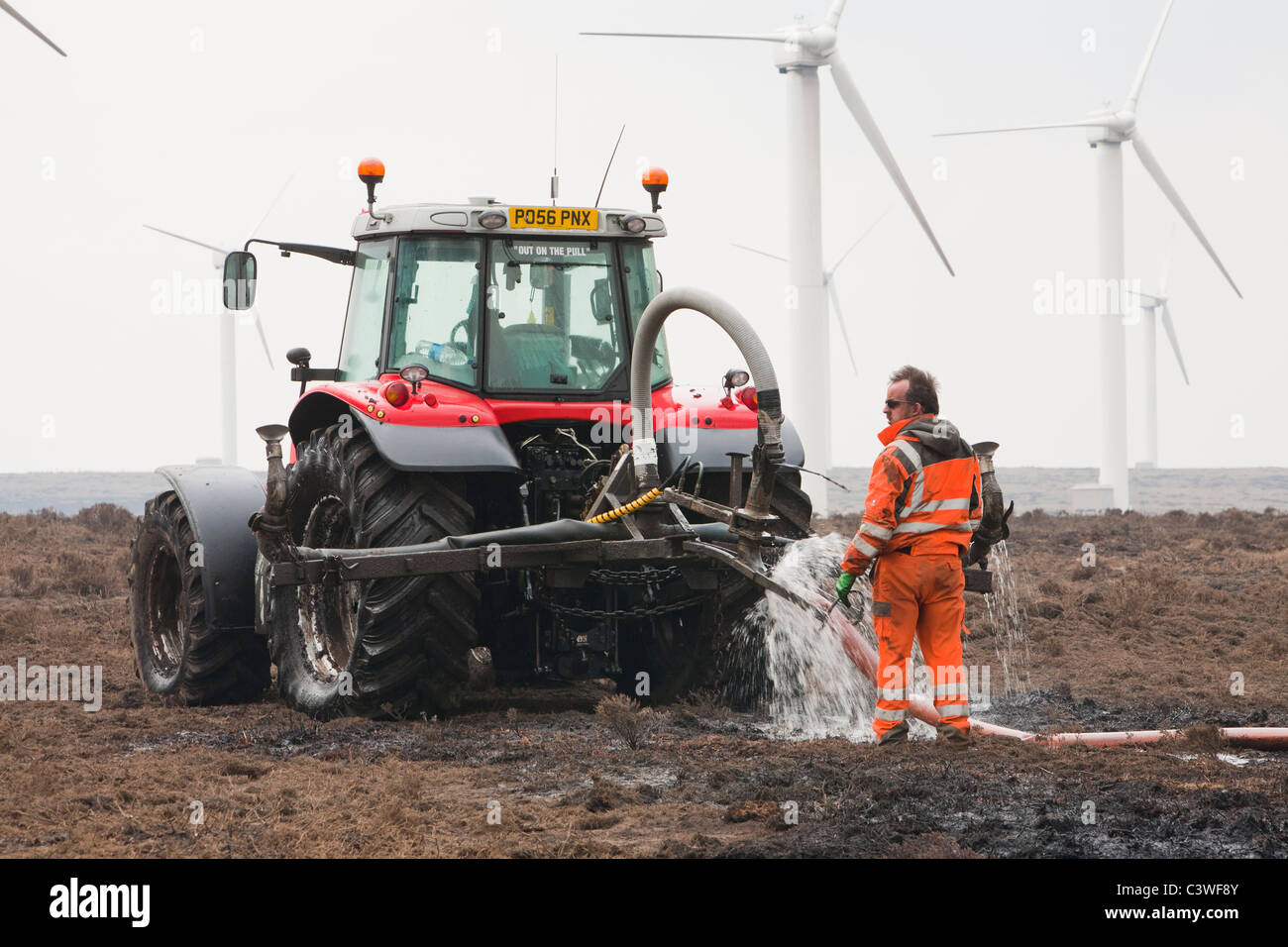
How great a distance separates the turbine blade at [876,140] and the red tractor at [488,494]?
15.0 m

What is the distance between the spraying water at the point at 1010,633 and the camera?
36.7 ft

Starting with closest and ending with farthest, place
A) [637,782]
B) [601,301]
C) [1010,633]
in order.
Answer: [637,782] < [601,301] < [1010,633]

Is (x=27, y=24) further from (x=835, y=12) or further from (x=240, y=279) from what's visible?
(x=835, y=12)

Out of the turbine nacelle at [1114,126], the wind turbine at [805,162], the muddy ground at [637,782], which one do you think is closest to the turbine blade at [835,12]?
the wind turbine at [805,162]

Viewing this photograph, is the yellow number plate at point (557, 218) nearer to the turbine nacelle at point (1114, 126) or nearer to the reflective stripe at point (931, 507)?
the reflective stripe at point (931, 507)

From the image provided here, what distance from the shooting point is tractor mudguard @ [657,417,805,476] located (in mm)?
9000

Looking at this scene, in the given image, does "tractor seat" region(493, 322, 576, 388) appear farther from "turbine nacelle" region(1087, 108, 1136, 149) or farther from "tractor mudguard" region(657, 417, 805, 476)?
"turbine nacelle" region(1087, 108, 1136, 149)

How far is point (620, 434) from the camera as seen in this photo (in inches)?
356

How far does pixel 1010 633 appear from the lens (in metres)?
13.6

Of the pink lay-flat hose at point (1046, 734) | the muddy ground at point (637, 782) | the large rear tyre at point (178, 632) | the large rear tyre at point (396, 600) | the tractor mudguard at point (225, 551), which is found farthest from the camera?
the large rear tyre at point (178, 632)

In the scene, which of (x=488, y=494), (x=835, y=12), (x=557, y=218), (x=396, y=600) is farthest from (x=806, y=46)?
(x=396, y=600)

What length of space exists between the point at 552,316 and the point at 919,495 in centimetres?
250

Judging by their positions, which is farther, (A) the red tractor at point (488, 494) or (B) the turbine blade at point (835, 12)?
(B) the turbine blade at point (835, 12)
